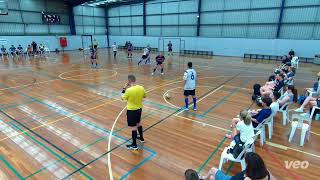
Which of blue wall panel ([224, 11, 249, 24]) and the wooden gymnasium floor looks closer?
the wooden gymnasium floor

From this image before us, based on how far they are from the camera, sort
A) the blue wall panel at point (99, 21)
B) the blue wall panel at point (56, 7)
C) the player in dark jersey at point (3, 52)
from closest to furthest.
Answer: the player in dark jersey at point (3, 52) → the blue wall panel at point (56, 7) → the blue wall panel at point (99, 21)

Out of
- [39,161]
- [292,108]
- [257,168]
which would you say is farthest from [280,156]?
[39,161]

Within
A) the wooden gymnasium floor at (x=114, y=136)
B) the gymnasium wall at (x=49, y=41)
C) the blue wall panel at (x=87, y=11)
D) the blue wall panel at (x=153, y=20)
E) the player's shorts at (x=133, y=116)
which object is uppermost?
the blue wall panel at (x=87, y=11)

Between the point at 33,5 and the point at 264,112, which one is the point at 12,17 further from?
the point at 264,112

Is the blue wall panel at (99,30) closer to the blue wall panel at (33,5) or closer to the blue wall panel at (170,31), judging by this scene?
the blue wall panel at (33,5)

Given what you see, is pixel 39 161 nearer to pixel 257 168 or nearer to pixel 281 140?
pixel 257 168

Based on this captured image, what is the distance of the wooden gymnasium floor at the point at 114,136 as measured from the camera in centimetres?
466

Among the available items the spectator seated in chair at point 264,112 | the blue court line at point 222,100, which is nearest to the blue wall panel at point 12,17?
the blue court line at point 222,100

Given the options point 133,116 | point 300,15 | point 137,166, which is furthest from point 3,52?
point 300,15

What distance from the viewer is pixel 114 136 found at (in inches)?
239

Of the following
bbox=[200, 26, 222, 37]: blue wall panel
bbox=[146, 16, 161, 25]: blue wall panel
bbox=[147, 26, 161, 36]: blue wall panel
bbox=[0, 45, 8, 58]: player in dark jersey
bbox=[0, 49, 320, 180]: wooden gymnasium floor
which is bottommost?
bbox=[0, 49, 320, 180]: wooden gymnasium floor

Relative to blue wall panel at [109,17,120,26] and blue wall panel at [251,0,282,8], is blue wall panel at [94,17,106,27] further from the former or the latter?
blue wall panel at [251,0,282,8]

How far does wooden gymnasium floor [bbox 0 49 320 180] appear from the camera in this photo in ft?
15.3

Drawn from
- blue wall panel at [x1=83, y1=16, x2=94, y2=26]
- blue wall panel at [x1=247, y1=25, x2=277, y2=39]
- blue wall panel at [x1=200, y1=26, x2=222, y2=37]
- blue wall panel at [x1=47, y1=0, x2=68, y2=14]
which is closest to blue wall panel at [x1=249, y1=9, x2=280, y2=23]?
blue wall panel at [x1=247, y1=25, x2=277, y2=39]
